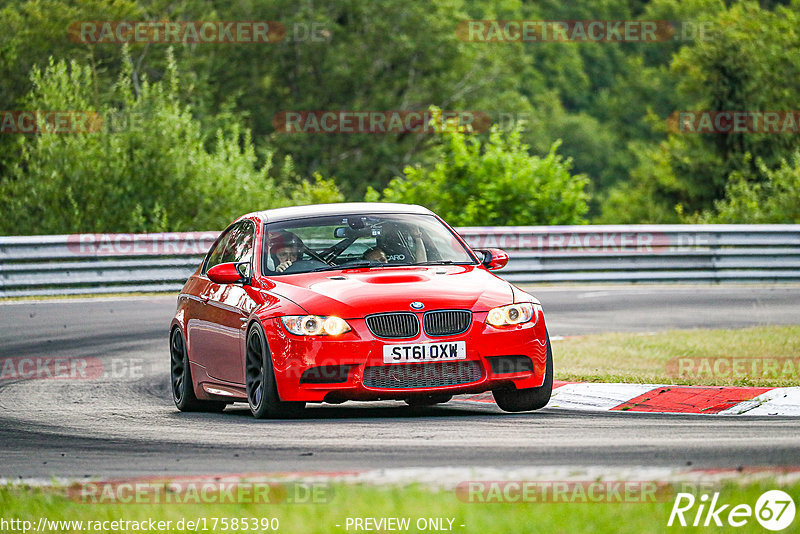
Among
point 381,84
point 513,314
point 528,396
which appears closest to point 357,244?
point 513,314

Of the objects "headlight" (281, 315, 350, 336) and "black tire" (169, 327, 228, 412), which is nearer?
"headlight" (281, 315, 350, 336)

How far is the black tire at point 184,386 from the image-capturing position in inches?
441

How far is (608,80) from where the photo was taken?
89.1 metres

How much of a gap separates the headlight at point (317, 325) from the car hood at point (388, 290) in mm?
46

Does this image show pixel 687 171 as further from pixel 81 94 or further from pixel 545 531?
pixel 545 531

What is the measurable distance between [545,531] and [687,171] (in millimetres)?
49480

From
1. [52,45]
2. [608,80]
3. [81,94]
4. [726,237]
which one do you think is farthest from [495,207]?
[608,80]

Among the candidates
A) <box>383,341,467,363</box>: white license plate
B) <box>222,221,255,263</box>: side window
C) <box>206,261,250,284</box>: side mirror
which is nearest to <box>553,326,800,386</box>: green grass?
<box>383,341,467,363</box>: white license plate

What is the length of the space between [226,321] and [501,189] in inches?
770

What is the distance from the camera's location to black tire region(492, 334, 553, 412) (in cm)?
982

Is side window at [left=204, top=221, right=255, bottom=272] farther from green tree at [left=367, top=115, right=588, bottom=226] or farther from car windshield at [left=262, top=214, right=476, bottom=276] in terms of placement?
green tree at [left=367, top=115, right=588, bottom=226]

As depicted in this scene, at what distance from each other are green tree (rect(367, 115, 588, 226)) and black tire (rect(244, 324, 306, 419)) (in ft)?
64.1

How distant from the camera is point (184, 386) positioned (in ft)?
36.9

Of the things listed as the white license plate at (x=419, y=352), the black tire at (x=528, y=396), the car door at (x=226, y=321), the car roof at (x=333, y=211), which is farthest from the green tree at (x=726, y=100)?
the white license plate at (x=419, y=352)
